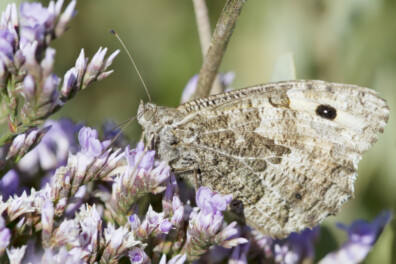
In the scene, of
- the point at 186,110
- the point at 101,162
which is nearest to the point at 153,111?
the point at 186,110

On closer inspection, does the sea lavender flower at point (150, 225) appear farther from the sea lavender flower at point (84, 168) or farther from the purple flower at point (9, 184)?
the purple flower at point (9, 184)

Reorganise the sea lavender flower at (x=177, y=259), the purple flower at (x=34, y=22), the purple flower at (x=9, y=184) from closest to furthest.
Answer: the purple flower at (x=34, y=22) < the sea lavender flower at (x=177, y=259) < the purple flower at (x=9, y=184)

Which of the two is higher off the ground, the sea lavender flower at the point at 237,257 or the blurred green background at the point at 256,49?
the blurred green background at the point at 256,49

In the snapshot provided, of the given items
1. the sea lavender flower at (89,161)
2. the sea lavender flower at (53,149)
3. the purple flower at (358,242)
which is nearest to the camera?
the sea lavender flower at (89,161)

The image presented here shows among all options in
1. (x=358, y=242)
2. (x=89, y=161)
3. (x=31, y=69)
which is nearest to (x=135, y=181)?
(x=89, y=161)

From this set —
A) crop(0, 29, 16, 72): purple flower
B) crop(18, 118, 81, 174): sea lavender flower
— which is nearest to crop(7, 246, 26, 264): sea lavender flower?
crop(0, 29, 16, 72): purple flower

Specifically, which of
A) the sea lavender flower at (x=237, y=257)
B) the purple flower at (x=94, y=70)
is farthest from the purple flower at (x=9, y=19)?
the sea lavender flower at (x=237, y=257)
